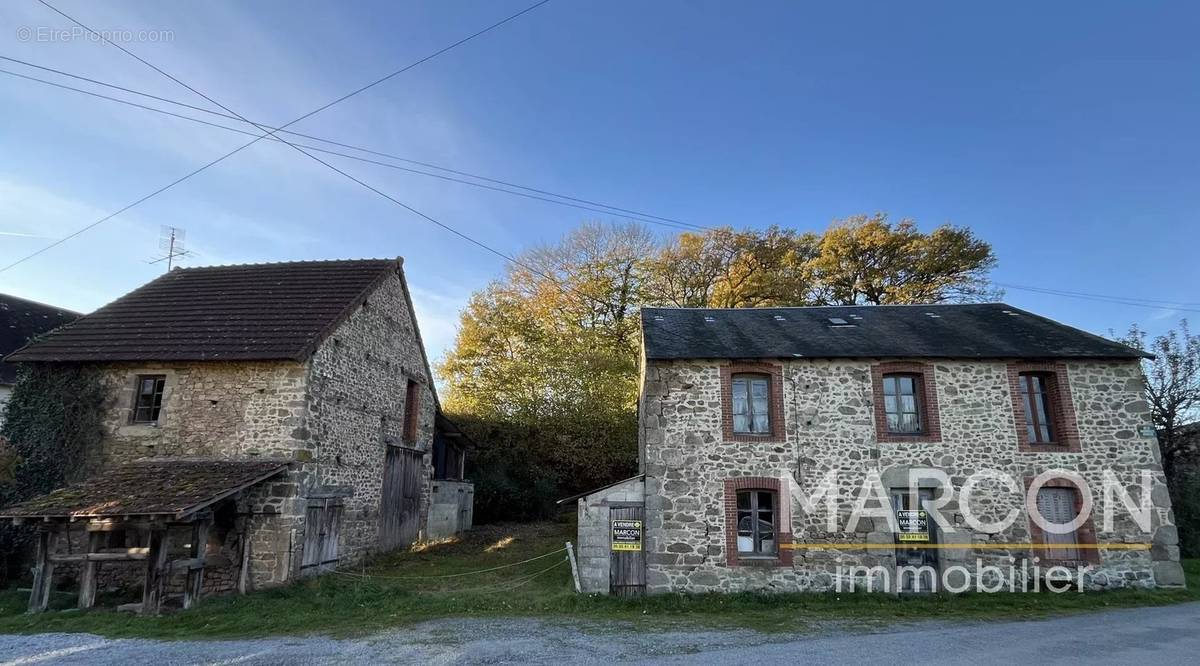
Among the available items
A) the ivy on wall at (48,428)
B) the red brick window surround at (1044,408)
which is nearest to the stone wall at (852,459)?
the red brick window surround at (1044,408)

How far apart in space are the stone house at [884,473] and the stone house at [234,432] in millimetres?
5750

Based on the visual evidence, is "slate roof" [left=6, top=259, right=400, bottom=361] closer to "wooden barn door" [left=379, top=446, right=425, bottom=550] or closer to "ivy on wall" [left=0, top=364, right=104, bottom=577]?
"ivy on wall" [left=0, top=364, right=104, bottom=577]

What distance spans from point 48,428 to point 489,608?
395 inches

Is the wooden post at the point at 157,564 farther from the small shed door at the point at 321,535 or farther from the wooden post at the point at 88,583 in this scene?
the small shed door at the point at 321,535

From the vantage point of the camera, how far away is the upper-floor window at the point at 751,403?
12.5m

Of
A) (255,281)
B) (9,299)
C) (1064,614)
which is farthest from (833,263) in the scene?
(9,299)

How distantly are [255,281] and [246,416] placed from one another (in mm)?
4785

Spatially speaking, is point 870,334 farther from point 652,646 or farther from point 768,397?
point 652,646

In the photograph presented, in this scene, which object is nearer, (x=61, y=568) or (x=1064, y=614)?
(x=1064, y=614)

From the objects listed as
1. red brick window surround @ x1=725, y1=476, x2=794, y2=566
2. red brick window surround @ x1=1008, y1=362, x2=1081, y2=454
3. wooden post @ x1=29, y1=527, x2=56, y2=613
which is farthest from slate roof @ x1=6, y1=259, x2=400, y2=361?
red brick window surround @ x1=1008, y1=362, x2=1081, y2=454

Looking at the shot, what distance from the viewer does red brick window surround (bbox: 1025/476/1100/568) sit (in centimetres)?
1195

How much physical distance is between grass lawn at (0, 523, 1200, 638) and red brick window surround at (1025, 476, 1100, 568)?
2.38ft

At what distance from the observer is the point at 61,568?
11992mm

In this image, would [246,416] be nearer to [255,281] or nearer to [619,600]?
[255,281]
